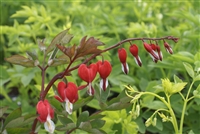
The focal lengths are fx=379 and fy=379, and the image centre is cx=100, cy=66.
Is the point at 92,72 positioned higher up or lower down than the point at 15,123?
higher up

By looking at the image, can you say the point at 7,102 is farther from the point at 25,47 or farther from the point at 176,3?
the point at 176,3

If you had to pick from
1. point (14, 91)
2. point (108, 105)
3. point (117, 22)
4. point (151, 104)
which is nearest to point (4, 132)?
point (108, 105)

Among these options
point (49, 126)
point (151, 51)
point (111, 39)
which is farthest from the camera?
point (111, 39)

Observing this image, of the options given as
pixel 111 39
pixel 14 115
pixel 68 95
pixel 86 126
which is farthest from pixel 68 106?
pixel 111 39

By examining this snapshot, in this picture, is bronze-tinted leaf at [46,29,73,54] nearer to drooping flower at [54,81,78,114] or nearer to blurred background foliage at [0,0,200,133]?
drooping flower at [54,81,78,114]

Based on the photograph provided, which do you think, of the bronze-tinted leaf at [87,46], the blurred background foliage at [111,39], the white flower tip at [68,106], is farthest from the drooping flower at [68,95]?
the blurred background foliage at [111,39]

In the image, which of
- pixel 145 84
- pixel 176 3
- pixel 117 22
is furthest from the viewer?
pixel 176 3

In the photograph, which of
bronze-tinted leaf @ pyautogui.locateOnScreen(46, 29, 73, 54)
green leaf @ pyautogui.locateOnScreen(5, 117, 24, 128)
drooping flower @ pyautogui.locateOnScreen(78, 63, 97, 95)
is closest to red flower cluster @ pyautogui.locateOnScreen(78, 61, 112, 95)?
drooping flower @ pyautogui.locateOnScreen(78, 63, 97, 95)

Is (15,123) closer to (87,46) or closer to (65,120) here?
(65,120)

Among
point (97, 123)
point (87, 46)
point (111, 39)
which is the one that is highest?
point (87, 46)

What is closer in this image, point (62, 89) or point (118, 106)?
point (62, 89)

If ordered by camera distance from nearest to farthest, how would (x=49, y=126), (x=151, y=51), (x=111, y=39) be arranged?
(x=49, y=126) < (x=151, y=51) < (x=111, y=39)

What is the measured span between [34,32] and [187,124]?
978 millimetres

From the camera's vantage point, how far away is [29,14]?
201cm
